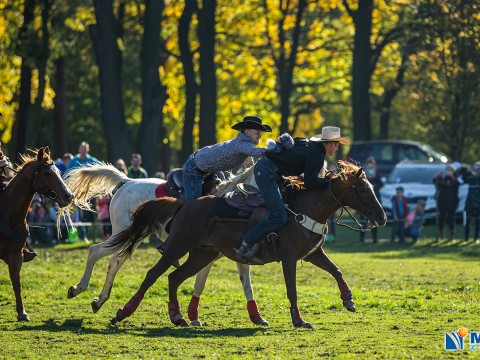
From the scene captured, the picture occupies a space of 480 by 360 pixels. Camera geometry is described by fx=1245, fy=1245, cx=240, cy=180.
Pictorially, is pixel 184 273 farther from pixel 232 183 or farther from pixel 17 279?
pixel 17 279

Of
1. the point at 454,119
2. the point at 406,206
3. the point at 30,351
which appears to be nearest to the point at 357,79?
the point at 454,119

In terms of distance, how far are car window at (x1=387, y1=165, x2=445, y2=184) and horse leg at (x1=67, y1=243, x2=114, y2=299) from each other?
1938 centimetres

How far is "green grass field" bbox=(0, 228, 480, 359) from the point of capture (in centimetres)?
1212

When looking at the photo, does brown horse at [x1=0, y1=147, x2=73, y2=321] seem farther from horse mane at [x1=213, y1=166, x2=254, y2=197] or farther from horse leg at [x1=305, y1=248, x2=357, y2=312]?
horse leg at [x1=305, y1=248, x2=357, y2=312]

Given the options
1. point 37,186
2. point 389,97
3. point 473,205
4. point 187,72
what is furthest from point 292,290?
point 389,97

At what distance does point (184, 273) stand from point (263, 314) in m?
1.37

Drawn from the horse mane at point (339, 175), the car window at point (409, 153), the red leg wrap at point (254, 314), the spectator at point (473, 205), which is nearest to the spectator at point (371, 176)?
the spectator at point (473, 205)

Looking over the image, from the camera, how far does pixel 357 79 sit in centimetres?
4138

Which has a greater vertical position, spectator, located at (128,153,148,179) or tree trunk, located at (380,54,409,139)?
tree trunk, located at (380,54,409,139)

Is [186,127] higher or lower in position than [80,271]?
higher

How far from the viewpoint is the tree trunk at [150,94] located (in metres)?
33.3

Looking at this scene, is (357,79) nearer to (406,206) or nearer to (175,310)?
(406,206)

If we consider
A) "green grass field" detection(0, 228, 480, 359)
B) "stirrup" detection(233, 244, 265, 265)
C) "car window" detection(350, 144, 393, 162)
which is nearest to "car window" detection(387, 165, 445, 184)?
"car window" detection(350, 144, 393, 162)

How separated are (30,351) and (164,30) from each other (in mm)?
34702
